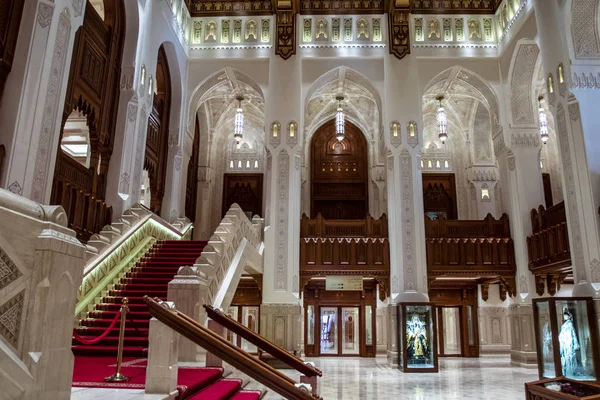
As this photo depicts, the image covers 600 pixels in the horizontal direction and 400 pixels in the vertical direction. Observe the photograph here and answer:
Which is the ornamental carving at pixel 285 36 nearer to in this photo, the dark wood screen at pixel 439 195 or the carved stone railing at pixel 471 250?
the carved stone railing at pixel 471 250

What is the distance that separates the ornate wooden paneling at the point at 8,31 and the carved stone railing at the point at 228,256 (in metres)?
3.96

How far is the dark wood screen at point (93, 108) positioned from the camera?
878 centimetres

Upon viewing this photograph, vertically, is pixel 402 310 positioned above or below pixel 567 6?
below

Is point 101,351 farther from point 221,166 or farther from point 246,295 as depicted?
point 221,166

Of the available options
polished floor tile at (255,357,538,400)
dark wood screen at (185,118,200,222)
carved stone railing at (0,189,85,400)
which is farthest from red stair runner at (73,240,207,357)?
dark wood screen at (185,118,200,222)

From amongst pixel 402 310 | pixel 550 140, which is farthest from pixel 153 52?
pixel 550 140

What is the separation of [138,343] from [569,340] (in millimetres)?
7671

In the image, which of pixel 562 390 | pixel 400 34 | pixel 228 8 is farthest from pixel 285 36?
pixel 562 390

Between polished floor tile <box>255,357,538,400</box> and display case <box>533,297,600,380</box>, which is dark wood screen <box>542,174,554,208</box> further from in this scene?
display case <box>533,297,600,380</box>

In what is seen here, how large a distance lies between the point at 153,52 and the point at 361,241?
306 inches

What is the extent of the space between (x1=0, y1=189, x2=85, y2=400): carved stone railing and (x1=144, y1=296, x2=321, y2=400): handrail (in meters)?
1.12

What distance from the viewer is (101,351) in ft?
19.6

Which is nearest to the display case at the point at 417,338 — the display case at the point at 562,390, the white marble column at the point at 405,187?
the white marble column at the point at 405,187

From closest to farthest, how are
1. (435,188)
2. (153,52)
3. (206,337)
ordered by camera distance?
(206,337)
(153,52)
(435,188)
